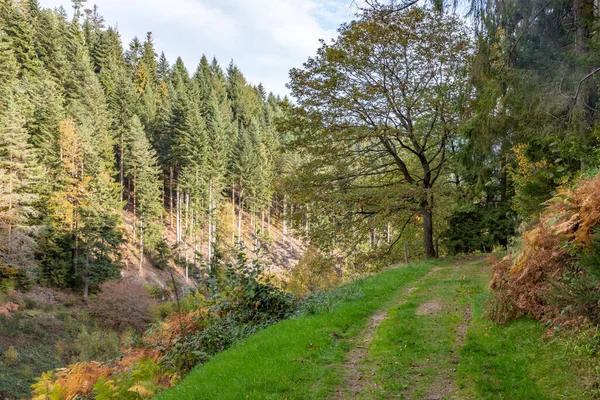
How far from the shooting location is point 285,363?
4.57m

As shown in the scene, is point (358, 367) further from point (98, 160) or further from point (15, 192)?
point (98, 160)

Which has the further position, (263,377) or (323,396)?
(263,377)

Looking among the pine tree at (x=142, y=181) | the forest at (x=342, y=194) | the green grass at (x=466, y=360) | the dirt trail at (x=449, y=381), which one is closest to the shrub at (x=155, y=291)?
the forest at (x=342, y=194)

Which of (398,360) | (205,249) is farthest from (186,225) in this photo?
(398,360)

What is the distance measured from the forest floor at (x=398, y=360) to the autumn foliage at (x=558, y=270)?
0.28m

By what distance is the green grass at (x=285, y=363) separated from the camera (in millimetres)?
4035

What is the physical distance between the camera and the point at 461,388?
3656 millimetres

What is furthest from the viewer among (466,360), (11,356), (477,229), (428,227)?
(11,356)

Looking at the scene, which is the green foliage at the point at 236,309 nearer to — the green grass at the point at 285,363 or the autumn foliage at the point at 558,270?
the green grass at the point at 285,363

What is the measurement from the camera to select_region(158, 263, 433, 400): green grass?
404 cm

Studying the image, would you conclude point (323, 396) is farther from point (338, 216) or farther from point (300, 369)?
point (338, 216)

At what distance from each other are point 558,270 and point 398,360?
2.44 meters

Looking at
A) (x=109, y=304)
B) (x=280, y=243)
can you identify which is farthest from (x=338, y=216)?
(x=280, y=243)

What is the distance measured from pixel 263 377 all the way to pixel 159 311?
25.7m
